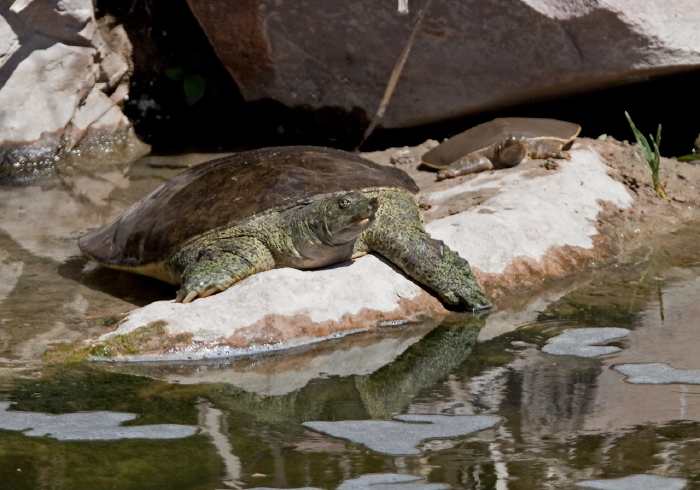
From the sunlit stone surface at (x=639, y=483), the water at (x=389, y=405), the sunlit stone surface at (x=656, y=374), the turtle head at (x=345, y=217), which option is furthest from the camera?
the turtle head at (x=345, y=217)

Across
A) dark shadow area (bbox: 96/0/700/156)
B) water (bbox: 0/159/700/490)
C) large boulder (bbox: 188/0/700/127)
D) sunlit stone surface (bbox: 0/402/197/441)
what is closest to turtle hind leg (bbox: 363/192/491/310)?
water (bbox: 0/159/700/490)

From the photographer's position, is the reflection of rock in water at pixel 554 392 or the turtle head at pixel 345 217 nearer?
the reflection of rock in water at pixel 554 392

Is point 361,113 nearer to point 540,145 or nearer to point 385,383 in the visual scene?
point 540,145

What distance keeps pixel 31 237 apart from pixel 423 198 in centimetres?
230

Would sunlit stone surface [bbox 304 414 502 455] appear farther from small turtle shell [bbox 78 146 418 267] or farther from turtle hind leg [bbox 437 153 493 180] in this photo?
turtle hind leg [bbox 437 153 493 180]

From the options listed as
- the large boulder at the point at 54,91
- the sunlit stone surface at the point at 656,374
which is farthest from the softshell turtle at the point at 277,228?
the large boulder at the point at 54,91

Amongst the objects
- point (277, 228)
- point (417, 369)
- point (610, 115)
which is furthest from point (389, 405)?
point (610, 115)

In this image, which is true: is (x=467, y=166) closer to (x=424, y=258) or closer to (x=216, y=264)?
(x=424, y=258)

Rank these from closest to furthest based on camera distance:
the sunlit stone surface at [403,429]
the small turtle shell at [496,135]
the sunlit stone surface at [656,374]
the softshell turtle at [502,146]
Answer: the sunlit stone surface at [403,429] → the sunlit stone surface at [656,374] → the softshell turtle at [502,146] → the small turtle shell at [496,135]

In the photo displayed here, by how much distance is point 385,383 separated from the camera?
3.57m

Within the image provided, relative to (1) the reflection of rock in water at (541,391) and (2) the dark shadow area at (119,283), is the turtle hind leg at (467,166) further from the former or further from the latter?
(1) the reflection of rock in water at (541,391)

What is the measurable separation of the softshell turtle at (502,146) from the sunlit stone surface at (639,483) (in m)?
3.66

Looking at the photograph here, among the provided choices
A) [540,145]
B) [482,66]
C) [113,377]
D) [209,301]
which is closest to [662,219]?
[540,145]

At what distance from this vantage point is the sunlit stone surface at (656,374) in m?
3.36
